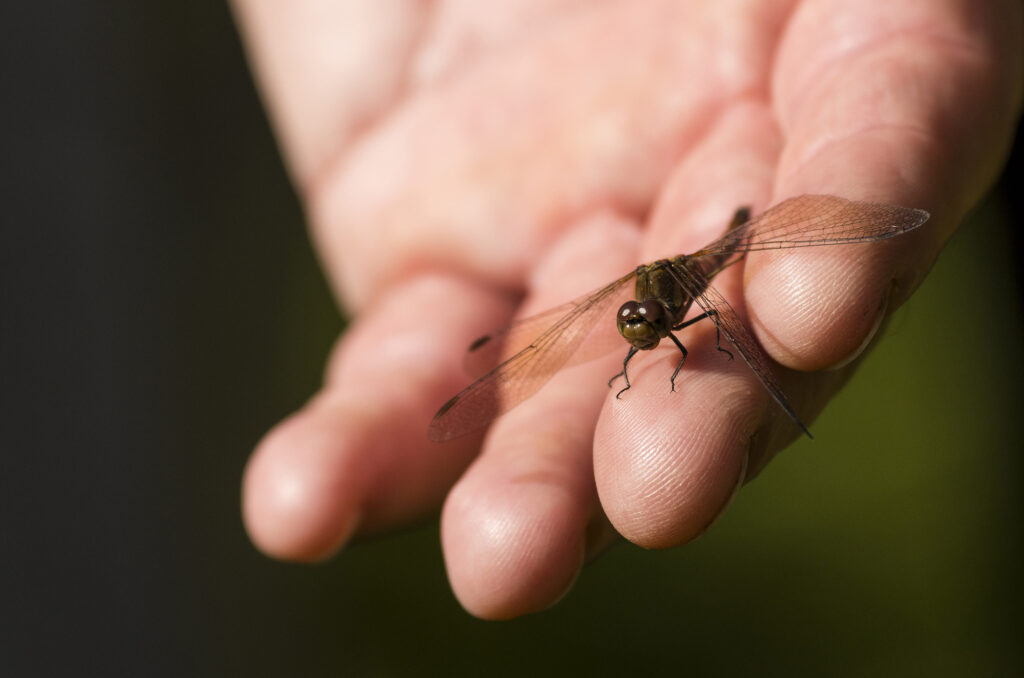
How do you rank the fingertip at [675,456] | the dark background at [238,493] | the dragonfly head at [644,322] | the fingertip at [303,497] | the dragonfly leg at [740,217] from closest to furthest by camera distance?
the fingertip at [675,456], the dragonfly head at [644,322], the dragonfly leg at [740,217], the fingertip at [303,497], the dark background at [238,493]

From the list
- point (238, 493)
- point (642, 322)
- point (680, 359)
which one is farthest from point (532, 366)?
point (238, 493)

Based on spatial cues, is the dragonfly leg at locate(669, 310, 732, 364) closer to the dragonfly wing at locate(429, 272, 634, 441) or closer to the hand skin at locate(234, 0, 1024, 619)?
the hand skin at locate(234, 0, 1024, 619)

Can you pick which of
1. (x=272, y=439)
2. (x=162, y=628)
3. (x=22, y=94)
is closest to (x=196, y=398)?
(x=162, y=628)

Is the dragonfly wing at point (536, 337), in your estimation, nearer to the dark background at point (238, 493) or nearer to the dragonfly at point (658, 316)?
the dragonfly at point (658, 316)

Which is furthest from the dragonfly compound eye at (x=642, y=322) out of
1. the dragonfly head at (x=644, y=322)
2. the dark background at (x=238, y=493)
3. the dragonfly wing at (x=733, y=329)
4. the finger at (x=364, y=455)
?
the dark background at (x=238, y=493)

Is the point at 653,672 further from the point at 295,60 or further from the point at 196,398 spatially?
the point at 295,60

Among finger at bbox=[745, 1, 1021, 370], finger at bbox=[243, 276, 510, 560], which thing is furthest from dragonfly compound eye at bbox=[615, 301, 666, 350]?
finger at bbox=[243, 276, 510, 560]

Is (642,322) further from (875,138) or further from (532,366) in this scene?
(875,138)

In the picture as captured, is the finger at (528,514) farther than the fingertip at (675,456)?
Yes
